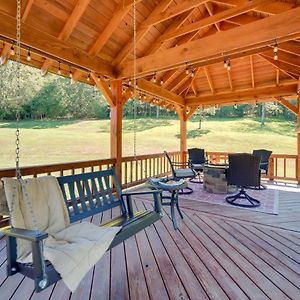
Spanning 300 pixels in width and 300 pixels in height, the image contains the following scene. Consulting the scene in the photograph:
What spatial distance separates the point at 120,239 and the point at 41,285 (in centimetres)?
70

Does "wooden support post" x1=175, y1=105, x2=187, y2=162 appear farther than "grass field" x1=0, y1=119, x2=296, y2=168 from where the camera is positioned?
No

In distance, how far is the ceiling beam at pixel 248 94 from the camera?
6625 millimetres

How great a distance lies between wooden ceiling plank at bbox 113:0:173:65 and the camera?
410 cm

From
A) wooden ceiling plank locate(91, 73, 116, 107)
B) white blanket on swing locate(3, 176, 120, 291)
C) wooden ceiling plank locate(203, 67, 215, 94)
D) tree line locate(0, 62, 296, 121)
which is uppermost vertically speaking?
tree line locate(0, 62, 296, 121)

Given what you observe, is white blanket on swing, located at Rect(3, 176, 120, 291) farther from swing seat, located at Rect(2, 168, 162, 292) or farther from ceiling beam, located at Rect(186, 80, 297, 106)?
ceiling beam, located at Rect(186, 80, 297, 106)

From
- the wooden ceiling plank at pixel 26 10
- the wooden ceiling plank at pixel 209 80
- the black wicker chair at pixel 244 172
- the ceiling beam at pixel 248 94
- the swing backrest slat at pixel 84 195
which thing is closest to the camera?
the swing backrest slat at pixel 84 195

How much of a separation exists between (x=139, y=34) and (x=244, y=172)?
338 centimetres

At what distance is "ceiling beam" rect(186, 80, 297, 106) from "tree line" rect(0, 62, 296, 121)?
1018 centimetres

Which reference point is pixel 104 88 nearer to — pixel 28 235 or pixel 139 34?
pixel 139 34

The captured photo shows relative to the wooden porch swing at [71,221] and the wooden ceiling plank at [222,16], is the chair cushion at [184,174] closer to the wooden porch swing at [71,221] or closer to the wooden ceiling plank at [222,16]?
the wooden porch swing at [71,221]

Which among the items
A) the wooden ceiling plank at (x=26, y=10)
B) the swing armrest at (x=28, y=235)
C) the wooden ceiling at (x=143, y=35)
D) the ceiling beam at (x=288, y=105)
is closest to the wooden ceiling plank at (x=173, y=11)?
the wooden ceiling at (x=143, y=35)

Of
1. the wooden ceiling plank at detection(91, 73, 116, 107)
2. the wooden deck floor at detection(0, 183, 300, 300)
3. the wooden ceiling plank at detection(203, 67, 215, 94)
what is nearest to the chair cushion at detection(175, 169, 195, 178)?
the wooden deck floor at detection(0, 183, 300, 300)

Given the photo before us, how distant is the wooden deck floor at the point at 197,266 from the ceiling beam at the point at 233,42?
2.71 meters

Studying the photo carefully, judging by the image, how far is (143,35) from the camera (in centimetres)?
439
